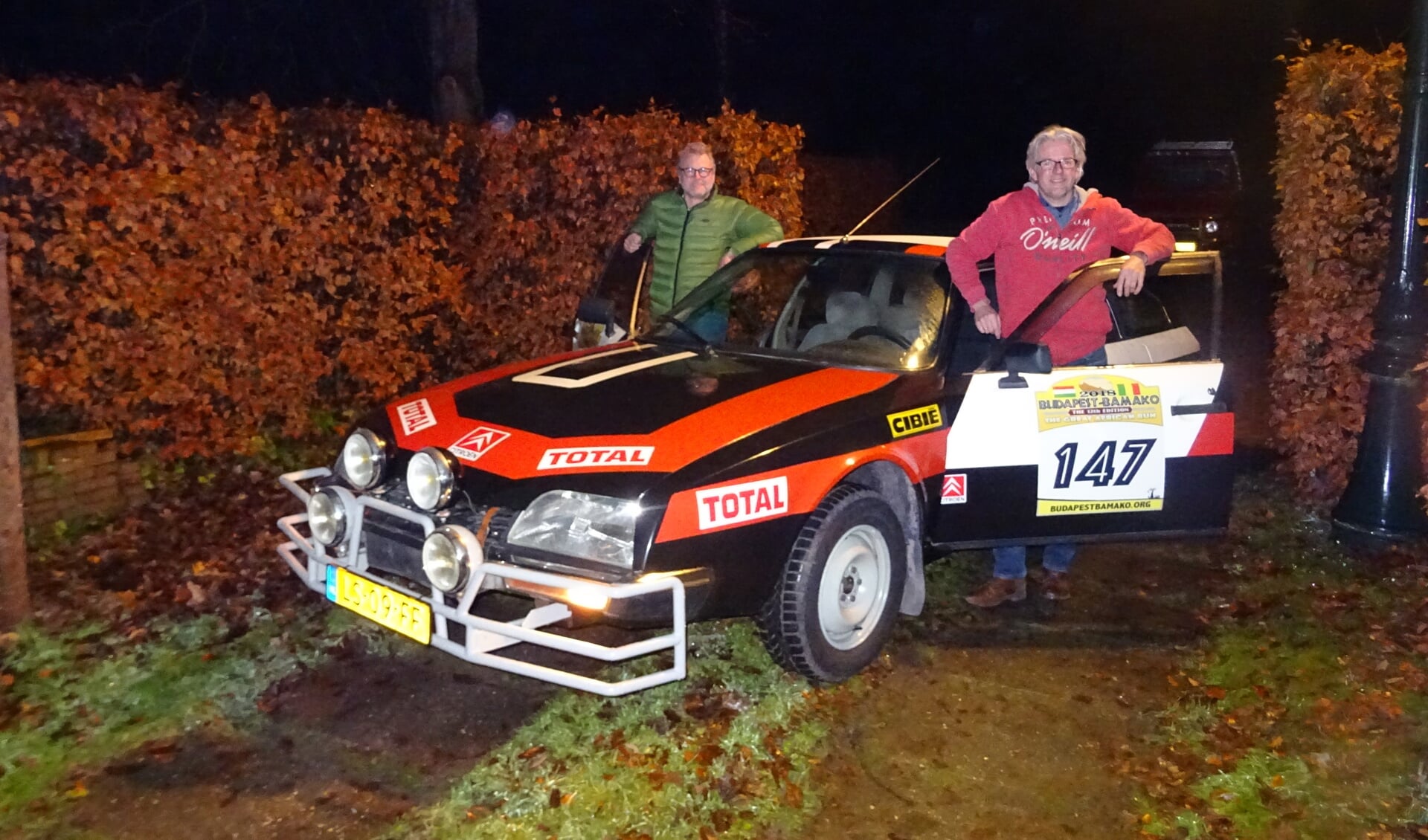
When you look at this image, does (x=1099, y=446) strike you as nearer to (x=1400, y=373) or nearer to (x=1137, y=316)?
(x=1137, y=316)

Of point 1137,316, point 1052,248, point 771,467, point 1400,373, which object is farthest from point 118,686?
point 1400,373

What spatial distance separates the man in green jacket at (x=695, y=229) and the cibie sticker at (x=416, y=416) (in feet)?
6.73

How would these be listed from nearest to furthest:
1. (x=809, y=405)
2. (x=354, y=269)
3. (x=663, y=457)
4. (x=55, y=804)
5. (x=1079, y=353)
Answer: (x=55, y=804), (x=663, y=457), (x=809, y=405), (x=1079, y=353), (x=354, y=269)

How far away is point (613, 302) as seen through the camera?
245 inches

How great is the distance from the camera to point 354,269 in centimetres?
658

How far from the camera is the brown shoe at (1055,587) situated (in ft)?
17.1

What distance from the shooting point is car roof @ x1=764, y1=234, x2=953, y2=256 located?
4855mm

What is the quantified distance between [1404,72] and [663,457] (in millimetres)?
4225

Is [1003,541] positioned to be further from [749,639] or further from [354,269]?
[354,269]

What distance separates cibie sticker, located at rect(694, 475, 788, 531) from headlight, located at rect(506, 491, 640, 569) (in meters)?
0.24

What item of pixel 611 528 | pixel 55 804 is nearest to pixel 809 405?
pixel 611 528

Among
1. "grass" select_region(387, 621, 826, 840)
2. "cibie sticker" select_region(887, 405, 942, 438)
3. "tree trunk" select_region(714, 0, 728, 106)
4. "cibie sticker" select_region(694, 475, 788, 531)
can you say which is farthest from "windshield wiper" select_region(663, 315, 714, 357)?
"tree trunk" select_region(714, 0, 728, 106)

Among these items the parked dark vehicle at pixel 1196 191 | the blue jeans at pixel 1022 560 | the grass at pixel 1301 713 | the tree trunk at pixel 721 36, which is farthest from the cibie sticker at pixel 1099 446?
the tree trunk at pixel 721 36

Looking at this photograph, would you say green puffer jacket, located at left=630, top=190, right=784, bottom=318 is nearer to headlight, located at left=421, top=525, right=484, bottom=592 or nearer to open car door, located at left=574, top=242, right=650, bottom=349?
open car door, located at left=574, top=242, right=650, bottom=349
